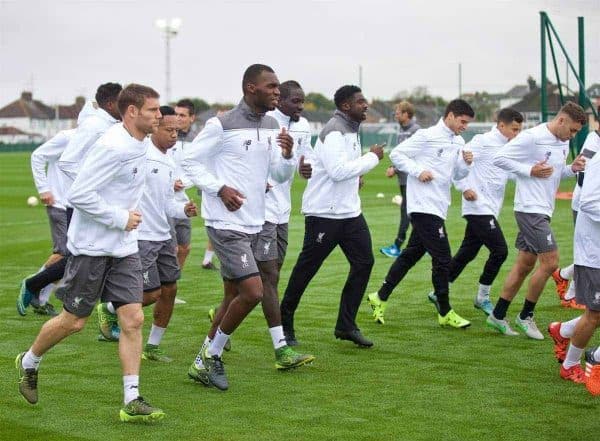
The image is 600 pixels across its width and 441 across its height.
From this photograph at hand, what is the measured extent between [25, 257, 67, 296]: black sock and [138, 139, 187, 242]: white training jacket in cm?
227

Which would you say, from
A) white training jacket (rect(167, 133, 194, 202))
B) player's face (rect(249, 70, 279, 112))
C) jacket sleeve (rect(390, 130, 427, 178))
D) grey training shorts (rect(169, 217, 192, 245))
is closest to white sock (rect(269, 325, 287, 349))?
player's face (rect(249, 70, 279, 112))

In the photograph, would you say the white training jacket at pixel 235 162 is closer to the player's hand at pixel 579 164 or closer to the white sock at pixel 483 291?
the player's hand at pixel 579 164

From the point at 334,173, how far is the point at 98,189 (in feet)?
9.15

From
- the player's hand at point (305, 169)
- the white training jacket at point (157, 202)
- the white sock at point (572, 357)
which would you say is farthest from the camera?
the player's hand at point (305, 169)

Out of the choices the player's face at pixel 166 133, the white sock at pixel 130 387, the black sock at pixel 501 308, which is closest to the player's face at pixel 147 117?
the white sock at pixel 130 387

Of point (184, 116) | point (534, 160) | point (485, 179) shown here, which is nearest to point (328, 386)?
point (534, 160)

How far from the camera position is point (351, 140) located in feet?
32.2

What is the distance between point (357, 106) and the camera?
9.81 m

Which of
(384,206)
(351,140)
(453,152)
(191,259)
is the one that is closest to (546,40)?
(384,206)

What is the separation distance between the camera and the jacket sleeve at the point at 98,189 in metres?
7.25

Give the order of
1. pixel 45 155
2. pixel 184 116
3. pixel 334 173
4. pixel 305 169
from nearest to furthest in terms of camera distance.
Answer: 1. pixel 334 173
2. pixel 305 169
3. pixel 45 155
4. pixel 184 116

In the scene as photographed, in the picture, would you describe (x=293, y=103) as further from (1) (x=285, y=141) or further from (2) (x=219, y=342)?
(2) (x=219, y=342)

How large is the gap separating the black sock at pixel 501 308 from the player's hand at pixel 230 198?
3350mm

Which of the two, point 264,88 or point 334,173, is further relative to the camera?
point 334,173
